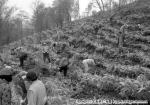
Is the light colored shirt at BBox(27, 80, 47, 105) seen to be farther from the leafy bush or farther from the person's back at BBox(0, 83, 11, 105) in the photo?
the leafy bush

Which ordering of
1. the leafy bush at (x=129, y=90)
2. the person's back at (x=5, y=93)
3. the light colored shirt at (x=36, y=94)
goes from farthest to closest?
the leafy bush at (x=129, y=90) → the person's back at (x=5, y=93) → the light colored shirt at (x=36, y=94)

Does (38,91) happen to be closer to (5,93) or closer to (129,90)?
Result: (5,93)

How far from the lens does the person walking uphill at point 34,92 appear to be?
13.2 ft

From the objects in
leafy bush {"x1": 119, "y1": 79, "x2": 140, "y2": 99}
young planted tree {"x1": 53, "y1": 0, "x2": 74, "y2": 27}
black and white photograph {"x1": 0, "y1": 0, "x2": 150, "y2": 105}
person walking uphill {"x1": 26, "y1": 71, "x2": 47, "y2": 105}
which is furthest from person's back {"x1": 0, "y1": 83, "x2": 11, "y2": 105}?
young planted tree {"x1": 53, "y1": 0, "x2": 74, "y2": 27}

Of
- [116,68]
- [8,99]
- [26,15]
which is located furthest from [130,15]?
[26,15]

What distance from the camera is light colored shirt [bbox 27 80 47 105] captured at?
4027 millimetres

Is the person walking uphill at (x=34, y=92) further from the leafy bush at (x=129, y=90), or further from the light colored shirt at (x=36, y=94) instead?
the leafy bush at (x=129, y=90)

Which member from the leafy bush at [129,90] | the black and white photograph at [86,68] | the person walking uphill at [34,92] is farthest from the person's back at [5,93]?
the leafy bush at [129,90]

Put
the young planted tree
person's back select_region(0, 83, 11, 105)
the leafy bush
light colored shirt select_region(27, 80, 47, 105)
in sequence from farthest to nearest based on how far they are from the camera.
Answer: the young planted tree < the leafy bush < person's back select_region(0, 83, 11, 105) < light colored shirt select_region(27, 80, 47, 105)

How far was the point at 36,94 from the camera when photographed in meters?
4.10

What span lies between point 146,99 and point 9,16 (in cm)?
2807

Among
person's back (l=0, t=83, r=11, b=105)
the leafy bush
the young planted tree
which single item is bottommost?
the leafy bush

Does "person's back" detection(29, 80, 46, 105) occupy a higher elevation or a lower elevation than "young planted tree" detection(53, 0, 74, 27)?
lower

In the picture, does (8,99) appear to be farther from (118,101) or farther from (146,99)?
(146,99)
